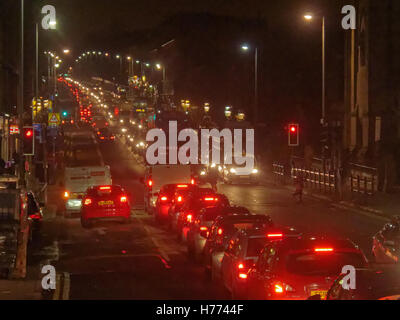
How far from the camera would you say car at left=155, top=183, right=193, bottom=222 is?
90.5 ft

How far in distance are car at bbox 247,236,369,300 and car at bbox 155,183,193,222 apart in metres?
16.7

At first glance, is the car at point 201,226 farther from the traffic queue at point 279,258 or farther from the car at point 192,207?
the car at point 192,207

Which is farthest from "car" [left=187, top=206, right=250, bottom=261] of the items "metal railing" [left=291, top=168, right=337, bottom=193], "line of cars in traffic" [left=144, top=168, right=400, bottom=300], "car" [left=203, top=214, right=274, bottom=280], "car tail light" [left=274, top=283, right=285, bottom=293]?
"metal railing" [left=291, top=168, right=337, bottom=193]

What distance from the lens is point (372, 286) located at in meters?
7.67

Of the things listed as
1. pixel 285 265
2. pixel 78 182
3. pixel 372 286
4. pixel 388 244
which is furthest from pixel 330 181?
pixel 372 286

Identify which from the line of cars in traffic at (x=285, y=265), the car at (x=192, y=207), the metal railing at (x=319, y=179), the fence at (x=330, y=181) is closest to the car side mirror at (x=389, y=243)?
the line of cars in traffic at (x=285, y=265)

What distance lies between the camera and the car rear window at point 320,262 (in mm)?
10078

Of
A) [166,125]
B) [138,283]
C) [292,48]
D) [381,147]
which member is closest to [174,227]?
[138,283]

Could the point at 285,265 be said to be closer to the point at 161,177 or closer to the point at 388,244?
the point at 388,244

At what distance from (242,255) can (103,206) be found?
1520cm

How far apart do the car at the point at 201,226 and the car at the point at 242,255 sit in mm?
4169

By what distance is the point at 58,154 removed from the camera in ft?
223

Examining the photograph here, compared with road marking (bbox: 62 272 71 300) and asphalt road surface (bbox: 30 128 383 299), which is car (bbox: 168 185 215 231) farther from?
road marking (bbox: 62 272 71 300)

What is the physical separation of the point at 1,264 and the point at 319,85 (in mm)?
71220
